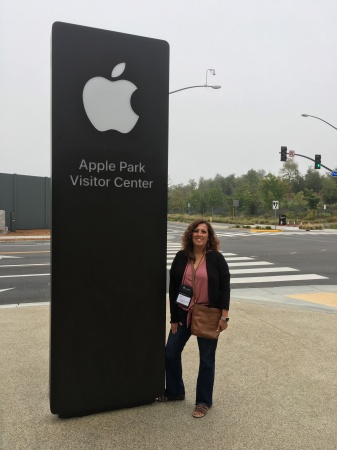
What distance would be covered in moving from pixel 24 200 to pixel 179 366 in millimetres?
26023

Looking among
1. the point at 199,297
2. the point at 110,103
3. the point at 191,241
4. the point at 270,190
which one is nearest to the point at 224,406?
the point at 199,297

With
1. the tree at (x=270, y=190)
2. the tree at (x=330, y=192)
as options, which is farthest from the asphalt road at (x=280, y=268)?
the tree at (x=330, y=192)

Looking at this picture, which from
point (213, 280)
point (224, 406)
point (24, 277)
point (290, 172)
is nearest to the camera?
point (213, 280)

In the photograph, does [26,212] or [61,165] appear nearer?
[61,165]

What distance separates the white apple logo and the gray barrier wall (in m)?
25.3

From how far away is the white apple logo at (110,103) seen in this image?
3.34 m

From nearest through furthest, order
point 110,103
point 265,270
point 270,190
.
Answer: point 110,103 → point 265,270 → point 270,190

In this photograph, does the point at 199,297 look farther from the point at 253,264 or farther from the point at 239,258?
the point at 239,258

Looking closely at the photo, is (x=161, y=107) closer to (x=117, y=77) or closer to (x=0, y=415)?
(x=117, y=77)

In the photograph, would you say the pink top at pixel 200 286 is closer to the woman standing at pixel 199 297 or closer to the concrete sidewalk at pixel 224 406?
the woman standing at pixel 199 297

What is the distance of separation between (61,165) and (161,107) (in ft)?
3.16

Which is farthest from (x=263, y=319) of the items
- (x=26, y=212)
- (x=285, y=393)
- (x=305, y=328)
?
(x=26, y=212)

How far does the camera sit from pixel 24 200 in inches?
1102

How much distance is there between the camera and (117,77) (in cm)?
342
